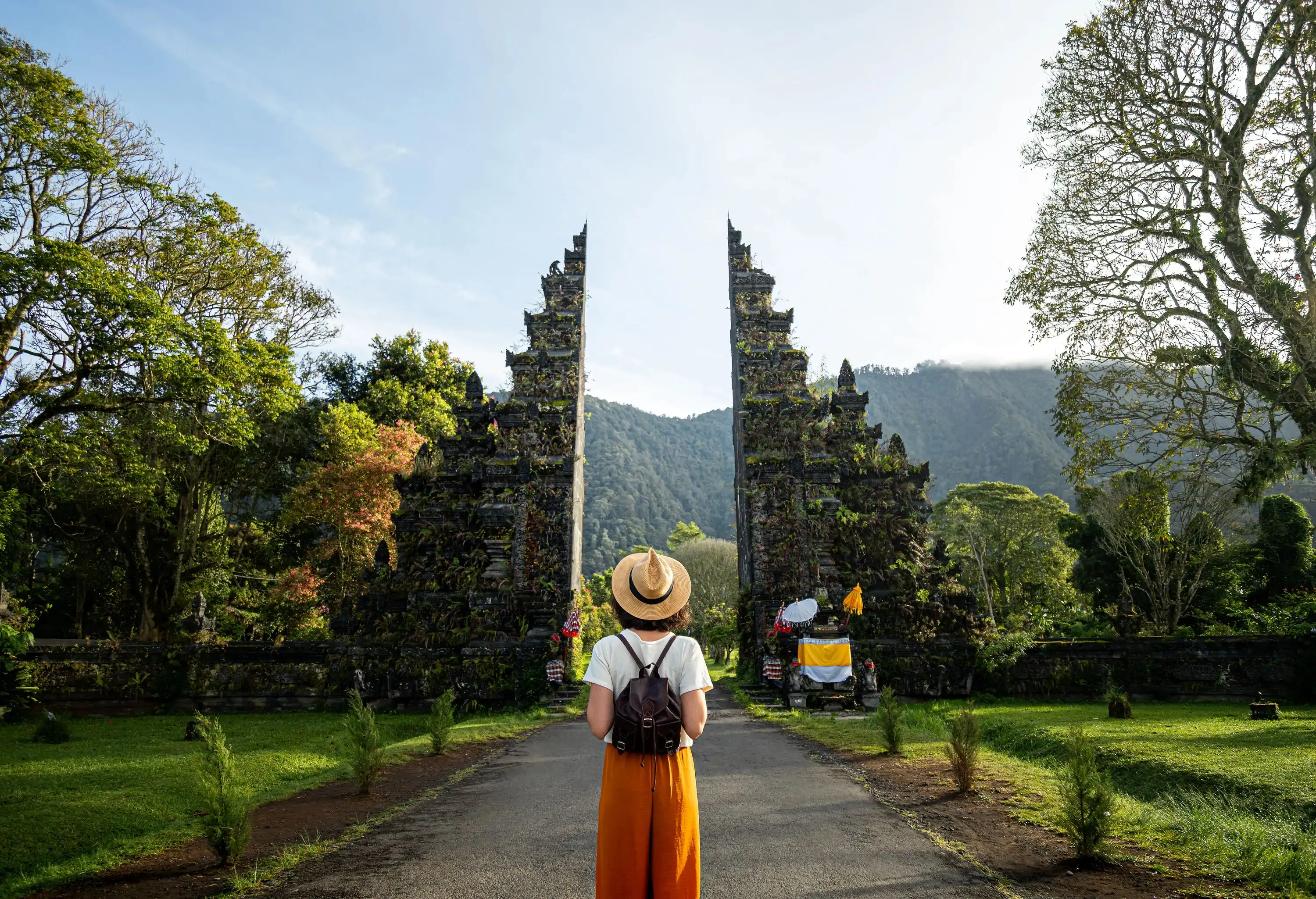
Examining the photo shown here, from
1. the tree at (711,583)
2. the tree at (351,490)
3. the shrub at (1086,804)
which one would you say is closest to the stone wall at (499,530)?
the tree at (351,490)

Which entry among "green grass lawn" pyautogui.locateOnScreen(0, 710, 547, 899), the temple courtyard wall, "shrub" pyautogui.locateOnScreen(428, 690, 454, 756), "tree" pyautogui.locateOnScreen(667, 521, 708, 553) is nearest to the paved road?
"shrub" pyautogui.locateOnScreen(428, 690, 454, 756)

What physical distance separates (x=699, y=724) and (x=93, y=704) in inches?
721

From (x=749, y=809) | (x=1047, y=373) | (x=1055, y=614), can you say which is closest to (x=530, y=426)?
(x=749, y=809)

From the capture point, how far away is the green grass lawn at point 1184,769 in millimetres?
5270

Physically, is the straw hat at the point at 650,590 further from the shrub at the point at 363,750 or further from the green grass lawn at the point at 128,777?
the shrub at the point at 363,750

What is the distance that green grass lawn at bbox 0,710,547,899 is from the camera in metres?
5.90

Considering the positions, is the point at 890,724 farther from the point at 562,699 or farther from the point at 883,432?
the point at 883,432

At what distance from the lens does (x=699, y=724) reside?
344 cm

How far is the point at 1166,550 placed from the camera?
79.9ft

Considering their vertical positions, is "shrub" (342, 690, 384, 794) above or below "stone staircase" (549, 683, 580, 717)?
above

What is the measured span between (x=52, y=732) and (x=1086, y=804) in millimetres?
15050

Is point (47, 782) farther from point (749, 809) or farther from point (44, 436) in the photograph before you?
point (44, 436)

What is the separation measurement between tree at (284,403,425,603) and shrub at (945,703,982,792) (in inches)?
844

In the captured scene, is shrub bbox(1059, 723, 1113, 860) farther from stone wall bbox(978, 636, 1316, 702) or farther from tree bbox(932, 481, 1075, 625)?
tree bbox(932, 481, 1075, 625)
